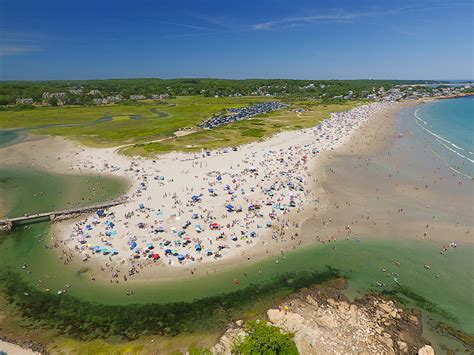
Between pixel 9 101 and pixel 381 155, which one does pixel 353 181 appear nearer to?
pixel 381 155

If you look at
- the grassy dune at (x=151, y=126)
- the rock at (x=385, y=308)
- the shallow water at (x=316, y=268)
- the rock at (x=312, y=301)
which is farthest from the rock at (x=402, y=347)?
the grassy dune at (x=151, y=126)

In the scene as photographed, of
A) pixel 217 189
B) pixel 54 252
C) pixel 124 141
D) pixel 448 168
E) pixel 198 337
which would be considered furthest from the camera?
pixel 124 141

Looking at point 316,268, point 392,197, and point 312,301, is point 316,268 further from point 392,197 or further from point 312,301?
point 392,197

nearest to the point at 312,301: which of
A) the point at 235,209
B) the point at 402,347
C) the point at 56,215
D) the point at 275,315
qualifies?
the point at 275,315

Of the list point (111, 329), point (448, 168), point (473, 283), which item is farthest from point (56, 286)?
point (448, 168)

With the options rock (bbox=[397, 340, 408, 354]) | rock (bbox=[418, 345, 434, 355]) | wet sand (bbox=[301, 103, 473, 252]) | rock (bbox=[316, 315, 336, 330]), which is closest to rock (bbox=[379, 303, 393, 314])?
rock (bbox=[397, 340, 408, 354])

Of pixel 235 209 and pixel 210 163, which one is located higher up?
pixel 210 163

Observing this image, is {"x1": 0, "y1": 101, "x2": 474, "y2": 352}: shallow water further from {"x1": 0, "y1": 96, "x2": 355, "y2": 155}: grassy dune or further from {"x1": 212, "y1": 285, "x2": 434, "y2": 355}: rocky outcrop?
{"x1": 0, "y1": 96, "x2": 355, "y2": 155}: grassy dune
